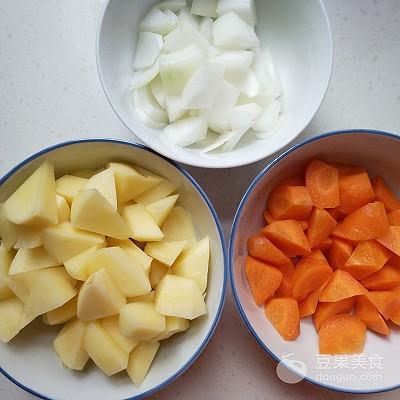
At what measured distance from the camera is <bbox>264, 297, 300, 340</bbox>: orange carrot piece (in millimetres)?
1224

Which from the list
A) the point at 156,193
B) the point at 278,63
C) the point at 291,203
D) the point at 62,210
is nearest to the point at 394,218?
the point at 291,203

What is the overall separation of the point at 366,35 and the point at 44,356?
115cm

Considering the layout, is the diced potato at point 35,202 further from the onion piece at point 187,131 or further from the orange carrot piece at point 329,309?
the orange carrot piece at point 329,309

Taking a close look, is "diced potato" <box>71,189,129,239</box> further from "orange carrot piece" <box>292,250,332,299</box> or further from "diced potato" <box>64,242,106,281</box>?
"orange carrot piece" <box>292,250,332,299</box>

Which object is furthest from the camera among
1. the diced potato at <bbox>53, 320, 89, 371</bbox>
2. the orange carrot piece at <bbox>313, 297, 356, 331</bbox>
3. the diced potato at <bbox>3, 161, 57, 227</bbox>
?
the orange carrot piece at <bbox>313, 297, 356, 331</bbox>

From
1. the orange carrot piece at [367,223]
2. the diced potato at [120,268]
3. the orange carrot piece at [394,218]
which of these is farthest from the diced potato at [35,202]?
the orange carrot piece at [394,218]

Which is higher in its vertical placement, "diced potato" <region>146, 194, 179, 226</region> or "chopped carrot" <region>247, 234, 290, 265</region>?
"diced potato" <region>146, 194, 179, 226</region>

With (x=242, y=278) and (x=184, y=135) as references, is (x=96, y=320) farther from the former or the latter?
(x=184, y=135)

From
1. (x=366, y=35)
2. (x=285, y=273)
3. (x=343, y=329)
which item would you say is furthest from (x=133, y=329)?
(x=366, y=35)

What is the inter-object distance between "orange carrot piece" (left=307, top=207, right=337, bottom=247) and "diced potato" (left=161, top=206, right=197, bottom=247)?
28 cm

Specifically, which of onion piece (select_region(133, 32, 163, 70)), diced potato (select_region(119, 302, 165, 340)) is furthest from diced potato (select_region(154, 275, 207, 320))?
onion piece (select_region(133, 32, 163, 70))

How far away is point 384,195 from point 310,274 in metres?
0.28

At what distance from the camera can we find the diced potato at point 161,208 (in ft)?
3.79

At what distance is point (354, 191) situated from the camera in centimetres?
123
